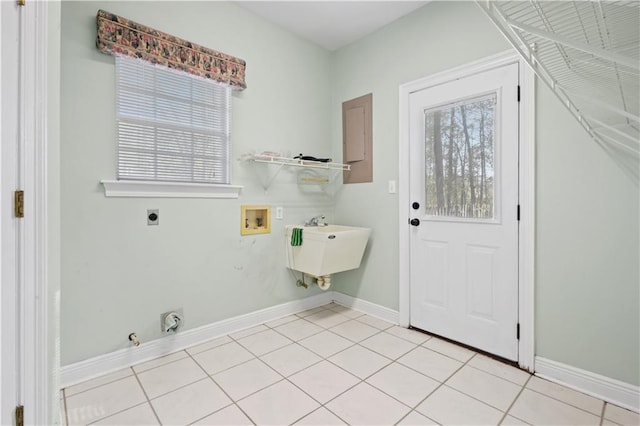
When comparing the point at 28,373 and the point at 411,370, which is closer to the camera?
the point at 28,373

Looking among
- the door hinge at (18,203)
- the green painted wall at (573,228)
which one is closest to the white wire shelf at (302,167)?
the green painted wall at (573,228)

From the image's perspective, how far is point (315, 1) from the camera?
2465 millimetres

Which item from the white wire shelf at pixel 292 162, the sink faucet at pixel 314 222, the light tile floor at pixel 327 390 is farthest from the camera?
the sink faucet at pixel 314 222

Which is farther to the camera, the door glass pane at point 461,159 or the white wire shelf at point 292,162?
the white wire shelf at point 292,162

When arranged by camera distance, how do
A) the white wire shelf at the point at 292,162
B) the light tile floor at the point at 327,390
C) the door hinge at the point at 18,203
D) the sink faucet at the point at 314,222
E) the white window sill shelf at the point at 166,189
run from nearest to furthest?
the door hinge at the point at 18,203
the light tile floor at the point at 327,390
the white window sill shelf at the point at 166,189
the white wire shelf at the point at 292,162
the sink faucet at the point at 314,222

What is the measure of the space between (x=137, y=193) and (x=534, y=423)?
2.56m

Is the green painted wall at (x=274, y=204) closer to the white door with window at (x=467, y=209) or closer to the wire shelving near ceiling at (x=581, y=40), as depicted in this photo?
the white door with window at (x=467, y=209)

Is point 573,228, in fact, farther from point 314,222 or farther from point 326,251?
point 314,222

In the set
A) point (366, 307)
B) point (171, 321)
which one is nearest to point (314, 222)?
point (366, 307)

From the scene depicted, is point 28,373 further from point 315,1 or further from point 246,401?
point 315,1

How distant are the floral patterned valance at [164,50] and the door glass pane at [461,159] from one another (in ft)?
5.27

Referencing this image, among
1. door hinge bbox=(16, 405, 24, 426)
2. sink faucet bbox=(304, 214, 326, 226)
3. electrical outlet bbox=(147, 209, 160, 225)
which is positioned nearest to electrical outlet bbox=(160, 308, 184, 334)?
electrical outlet bbox=(147, 209, 160, 225)

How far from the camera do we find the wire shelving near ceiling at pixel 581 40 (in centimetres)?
70

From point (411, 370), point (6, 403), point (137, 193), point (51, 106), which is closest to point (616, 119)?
point (411, 370)
